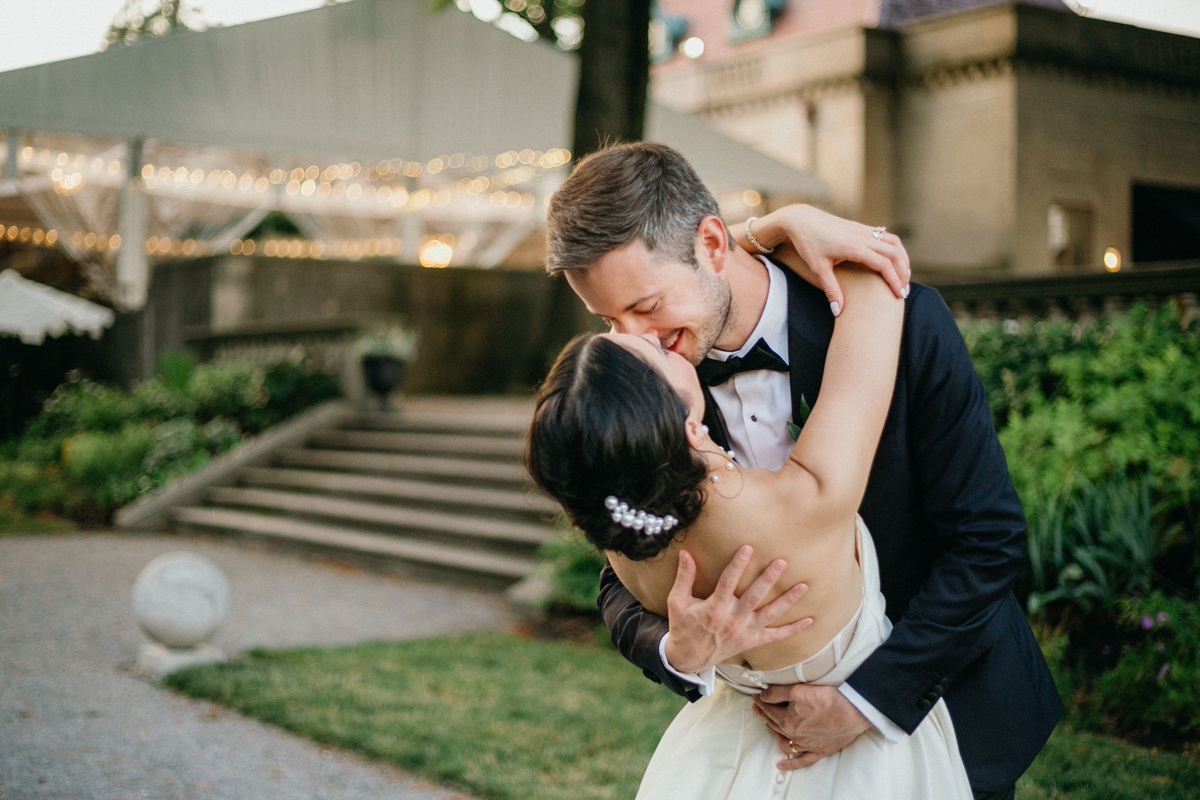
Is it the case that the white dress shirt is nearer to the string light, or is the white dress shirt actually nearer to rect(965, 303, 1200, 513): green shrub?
rect(965, 303, 1200, 513): green shrub

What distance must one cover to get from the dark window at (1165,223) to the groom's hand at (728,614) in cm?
1937

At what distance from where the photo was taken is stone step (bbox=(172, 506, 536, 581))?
990cm

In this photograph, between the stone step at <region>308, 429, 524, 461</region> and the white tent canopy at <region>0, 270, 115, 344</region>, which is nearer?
the stone step at <region>308, 429, 524, 461</region>

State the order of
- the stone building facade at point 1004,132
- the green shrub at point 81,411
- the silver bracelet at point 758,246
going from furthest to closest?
1. the stone building facade at point 1004,132
2. the green shrub at point 81,411
3. the silver bracelet at point 758,246

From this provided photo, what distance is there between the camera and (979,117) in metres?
19.6

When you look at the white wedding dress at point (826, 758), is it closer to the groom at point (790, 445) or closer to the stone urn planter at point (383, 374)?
the groom at point (790, 445)

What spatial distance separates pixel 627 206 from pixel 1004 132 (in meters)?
19.0

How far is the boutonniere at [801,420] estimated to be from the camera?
7.02ft

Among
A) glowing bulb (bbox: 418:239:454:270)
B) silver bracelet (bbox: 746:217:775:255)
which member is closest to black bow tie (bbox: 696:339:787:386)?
silver bracelet (bbox: 746:217:775:255)

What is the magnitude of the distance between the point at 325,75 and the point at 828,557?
17446 mm

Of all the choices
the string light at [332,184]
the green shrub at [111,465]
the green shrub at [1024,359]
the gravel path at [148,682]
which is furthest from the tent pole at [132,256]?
the green shrub at [1024,359]

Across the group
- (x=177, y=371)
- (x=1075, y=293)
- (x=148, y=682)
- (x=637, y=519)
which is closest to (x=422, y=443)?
(x=177, y=371)

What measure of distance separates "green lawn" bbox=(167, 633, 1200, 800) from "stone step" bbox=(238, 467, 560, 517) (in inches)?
121

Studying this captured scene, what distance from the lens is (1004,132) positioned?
1919 cm
